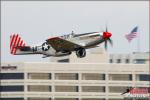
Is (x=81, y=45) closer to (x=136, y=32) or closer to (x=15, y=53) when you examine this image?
(x=15, y=53)

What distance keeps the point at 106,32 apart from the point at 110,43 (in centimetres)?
196

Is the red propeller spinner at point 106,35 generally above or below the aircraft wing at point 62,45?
above

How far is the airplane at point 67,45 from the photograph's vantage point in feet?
313

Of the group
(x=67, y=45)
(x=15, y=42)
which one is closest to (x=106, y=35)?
(x=67, y=45)

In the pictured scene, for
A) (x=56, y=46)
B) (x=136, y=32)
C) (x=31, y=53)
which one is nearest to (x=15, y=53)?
(x=31, y=53)

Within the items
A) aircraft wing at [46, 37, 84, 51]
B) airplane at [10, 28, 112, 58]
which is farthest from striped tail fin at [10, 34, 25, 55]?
aircraft wing at [46, 37, 84, 51]

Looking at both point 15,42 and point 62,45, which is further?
point 15,42

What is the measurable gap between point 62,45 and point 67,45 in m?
0.61

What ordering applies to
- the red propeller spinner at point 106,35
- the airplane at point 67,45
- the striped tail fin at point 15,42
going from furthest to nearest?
the striped tail fin at point 15,42, the red propeller spinner at point 106,35, the airplane at point 67,45

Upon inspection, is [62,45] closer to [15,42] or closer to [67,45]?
[67,45]

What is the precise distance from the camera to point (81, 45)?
97250mm

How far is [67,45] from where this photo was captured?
315ft

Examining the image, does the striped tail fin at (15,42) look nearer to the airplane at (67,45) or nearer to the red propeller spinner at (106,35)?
the airplane at (67,45)

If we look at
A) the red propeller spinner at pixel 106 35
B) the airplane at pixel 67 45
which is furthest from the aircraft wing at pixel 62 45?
the red propeller spinner at pixel 106 35
